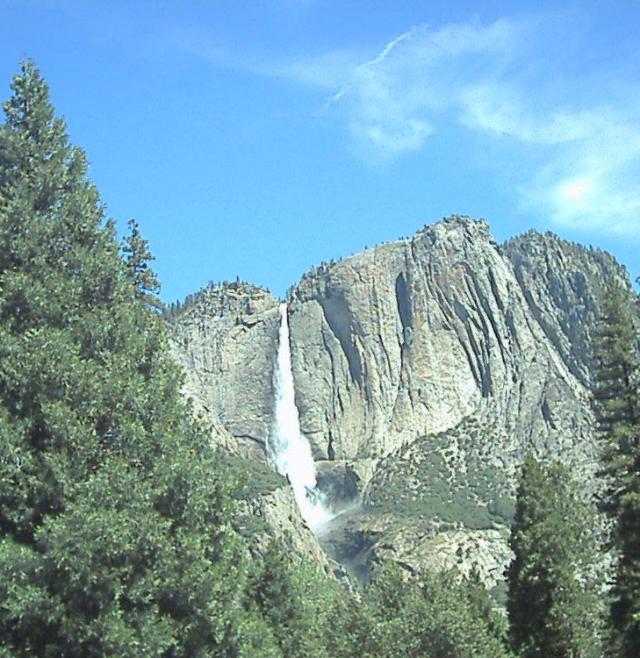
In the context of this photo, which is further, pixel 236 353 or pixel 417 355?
pixel 236 353

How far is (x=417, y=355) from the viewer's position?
177 metres

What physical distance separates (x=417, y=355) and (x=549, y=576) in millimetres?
136598

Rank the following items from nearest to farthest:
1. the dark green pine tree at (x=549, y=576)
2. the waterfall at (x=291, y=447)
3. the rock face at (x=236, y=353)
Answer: the dark green pine tree at (x=549, y=576)
the waterfall at (x=291, y=447)
the rock face at (x=236, y=353)

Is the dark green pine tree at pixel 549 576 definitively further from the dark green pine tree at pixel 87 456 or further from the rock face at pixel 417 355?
the rock face at pixel 417 355

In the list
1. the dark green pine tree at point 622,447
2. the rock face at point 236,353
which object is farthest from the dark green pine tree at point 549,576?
the rock face at point 236,353

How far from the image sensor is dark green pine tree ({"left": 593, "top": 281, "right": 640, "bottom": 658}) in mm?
36531

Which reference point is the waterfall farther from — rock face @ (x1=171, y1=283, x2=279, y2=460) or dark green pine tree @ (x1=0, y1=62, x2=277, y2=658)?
dark green pine tree @ (x1=0, y1=62, x2=277, y2=658)

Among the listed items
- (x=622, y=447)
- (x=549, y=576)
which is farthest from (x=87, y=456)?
(x=549, y=576)

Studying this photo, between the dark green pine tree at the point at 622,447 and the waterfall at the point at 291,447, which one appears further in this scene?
the waterfall at the point at 291,447

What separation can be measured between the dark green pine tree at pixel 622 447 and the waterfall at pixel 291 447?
12861 cm

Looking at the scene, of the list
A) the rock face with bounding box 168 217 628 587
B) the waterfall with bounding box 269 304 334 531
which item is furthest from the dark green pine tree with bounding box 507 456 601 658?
the waterfall with bounding box 269 304 334 531

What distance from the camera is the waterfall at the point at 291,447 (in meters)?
170

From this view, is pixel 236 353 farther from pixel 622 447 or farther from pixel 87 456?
pixel 87 456

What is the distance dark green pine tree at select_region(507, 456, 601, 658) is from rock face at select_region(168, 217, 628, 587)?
377ft
